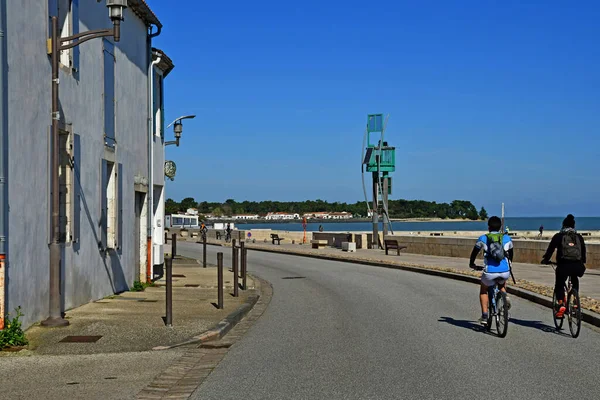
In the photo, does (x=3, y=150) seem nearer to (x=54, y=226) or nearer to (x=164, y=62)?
(x=54, y=226)

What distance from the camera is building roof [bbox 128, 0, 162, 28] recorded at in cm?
1822

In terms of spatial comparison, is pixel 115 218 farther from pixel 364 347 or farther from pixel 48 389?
pixel 48 389

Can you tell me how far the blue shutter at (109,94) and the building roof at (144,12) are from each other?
208cm

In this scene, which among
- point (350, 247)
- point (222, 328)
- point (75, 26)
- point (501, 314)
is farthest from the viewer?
point (350, 247)

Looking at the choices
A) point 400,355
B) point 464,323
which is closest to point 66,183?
point 400,355

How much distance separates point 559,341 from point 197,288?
32.8ft

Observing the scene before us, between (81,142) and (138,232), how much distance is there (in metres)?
5.65

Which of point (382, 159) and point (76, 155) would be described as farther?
point (382, 159)

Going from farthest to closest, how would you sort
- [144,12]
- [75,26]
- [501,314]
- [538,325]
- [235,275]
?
1. [144,12]
2. [235,275]
3. [75,26]
4. [538,325]
5. [501,314]

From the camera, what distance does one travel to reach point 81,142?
14.2m

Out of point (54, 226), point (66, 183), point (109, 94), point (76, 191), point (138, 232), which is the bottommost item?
point (138, 232)

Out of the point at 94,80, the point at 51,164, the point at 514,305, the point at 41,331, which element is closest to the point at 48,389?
the point at 41,331

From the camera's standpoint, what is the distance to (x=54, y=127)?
11.5 metres

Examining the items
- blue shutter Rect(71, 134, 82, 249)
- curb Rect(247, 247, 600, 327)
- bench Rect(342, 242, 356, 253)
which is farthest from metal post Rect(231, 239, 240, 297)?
bench Rect(342, 242, 356, 253)
